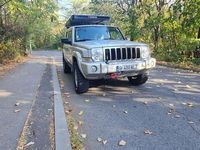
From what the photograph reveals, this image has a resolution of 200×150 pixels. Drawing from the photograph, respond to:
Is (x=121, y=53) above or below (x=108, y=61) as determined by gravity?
above

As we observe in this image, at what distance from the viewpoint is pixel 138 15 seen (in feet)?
84.2

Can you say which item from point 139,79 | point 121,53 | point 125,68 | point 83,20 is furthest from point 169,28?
point 125,68

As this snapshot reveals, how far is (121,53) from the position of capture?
342 inches

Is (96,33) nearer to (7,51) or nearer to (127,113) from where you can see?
(127,113)

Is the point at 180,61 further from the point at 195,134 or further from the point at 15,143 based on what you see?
the point at 15,143

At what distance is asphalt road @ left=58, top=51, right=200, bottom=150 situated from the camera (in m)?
5.12

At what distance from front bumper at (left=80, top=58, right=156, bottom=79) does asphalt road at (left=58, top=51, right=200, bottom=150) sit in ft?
1.81

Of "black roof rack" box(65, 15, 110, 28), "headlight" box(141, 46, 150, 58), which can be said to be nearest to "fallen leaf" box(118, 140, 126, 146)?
"headlight" box(141, 46, 150, 58)

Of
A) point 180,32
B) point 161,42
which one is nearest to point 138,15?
point 161,42

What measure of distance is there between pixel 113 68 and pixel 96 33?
97.6 inches

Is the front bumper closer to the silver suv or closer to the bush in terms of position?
the silver suv

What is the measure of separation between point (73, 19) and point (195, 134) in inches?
381

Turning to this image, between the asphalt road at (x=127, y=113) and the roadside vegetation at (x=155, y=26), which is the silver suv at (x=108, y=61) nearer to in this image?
the asphalt road at (x=127, y=113)

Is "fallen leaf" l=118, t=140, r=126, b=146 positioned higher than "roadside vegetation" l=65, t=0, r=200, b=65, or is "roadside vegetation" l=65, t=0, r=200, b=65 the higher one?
"roadside vegetation" l=65, t=0, r=200, b=65
